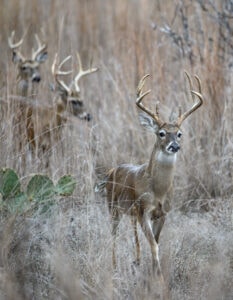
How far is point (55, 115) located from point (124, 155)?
2.26 ft

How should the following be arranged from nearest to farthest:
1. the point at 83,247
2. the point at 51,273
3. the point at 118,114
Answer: the point at 51,273, the point at 83,247, the point at 118,114

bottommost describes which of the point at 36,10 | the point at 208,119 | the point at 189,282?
the point at 189,282

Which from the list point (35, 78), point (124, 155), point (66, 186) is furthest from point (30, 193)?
point (35, 78)

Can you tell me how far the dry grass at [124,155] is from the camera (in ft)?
16.5

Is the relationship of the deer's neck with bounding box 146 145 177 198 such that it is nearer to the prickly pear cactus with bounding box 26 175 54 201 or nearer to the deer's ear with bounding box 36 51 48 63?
the prickly pear cactus with bounding box 26 175 54 201

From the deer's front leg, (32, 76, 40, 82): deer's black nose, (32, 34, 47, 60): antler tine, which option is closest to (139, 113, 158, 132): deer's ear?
the deer's front leg

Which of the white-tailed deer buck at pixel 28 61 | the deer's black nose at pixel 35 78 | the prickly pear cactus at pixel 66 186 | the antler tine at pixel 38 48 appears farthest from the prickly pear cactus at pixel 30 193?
the antler tine at pixel 38 48

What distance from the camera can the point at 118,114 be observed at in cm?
845

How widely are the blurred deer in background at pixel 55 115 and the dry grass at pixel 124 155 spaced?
5.2 inches

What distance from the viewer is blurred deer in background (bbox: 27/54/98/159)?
24.2ft

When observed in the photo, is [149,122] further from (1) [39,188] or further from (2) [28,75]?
(2) [28,75]

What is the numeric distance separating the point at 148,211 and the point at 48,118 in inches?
97.5

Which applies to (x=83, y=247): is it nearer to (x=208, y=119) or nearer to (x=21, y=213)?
(x=21, y=213)

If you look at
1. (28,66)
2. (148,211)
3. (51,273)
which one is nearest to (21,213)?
(51,273)
